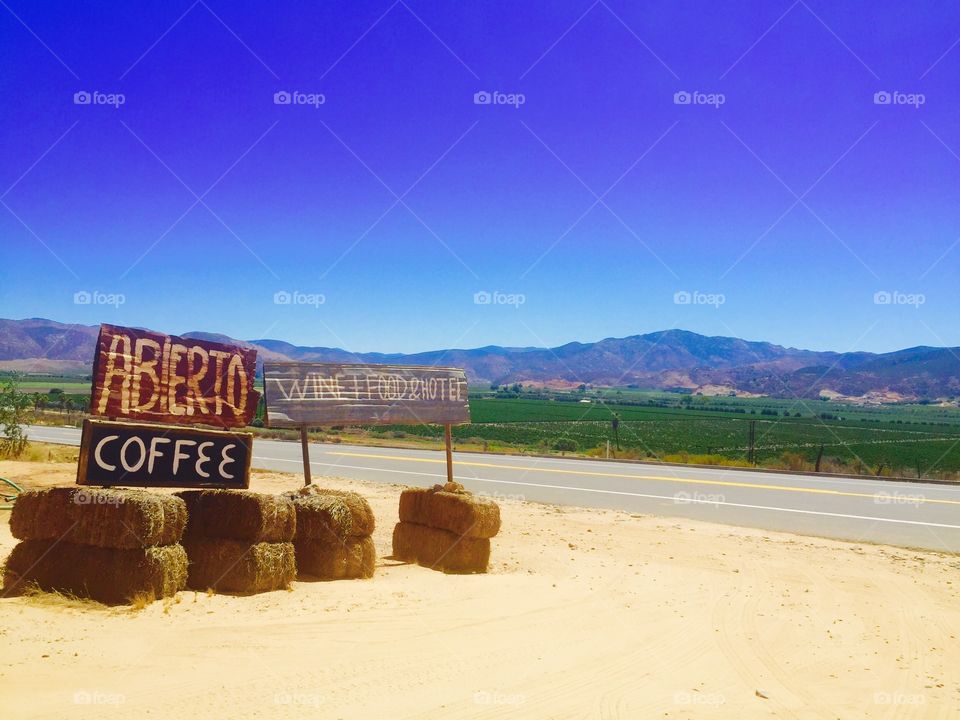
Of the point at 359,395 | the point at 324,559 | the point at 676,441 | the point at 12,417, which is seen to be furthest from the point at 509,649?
the point at 676,441

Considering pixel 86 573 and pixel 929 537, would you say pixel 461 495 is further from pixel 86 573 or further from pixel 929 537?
pixel 929 537

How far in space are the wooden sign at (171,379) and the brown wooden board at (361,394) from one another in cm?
128

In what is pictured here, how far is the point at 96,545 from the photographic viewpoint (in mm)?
7805

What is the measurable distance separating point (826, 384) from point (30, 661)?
21395 cm

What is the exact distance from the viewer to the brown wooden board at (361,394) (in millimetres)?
11117

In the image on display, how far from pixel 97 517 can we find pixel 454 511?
4.73m

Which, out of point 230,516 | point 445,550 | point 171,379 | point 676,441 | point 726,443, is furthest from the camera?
point 726,443

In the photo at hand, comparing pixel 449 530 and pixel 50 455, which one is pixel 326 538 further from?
pixel 50 455

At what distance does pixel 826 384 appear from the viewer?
7859 inches

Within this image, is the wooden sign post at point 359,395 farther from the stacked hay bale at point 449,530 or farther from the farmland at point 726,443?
the farmland at point 726,443

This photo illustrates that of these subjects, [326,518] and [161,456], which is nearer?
[161,456]

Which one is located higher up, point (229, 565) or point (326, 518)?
point (326, 518)

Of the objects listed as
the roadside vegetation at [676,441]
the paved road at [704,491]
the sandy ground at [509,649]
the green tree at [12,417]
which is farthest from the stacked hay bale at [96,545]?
the roadside vegetation at [676,441]

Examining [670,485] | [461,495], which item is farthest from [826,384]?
[461,495]
